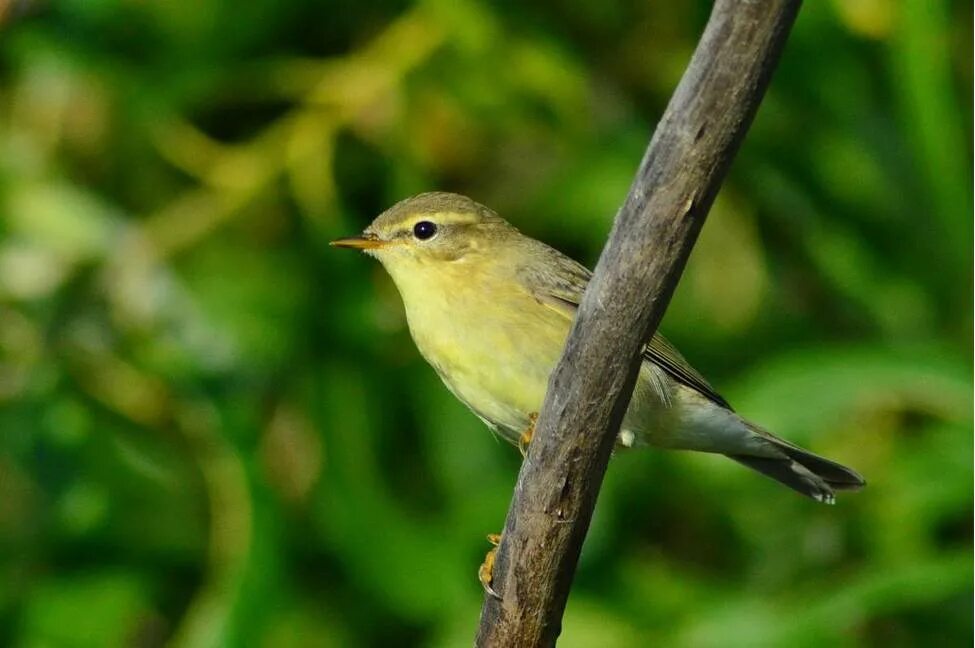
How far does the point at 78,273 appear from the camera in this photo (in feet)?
15.9

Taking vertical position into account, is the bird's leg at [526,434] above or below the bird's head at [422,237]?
below

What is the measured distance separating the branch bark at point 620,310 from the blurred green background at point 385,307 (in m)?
2.13

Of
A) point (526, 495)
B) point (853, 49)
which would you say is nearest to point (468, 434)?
point (853, 49)

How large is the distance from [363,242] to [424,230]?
0.16 metres

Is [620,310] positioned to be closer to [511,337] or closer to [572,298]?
[511,337]

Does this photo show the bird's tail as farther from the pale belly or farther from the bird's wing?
the pale belly

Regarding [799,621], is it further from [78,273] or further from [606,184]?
[78,273]

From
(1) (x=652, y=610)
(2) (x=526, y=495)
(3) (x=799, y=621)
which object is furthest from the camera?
(1) (x=652, y=610)

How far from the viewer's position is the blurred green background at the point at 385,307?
466 cm

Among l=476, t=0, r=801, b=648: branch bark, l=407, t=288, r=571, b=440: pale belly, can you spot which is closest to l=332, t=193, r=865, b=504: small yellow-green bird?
l=407, t=288, r=571, b=440: pale belly

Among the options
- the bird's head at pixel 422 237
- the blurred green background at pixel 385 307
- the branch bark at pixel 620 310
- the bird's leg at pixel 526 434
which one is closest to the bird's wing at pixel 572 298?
the bird's head at pixel 422 237

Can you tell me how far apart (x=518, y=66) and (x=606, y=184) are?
0.47m

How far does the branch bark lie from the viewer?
6.40 ft

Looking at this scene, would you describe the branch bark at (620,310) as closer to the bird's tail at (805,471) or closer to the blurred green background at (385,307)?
the bird's tail at (805,471)
